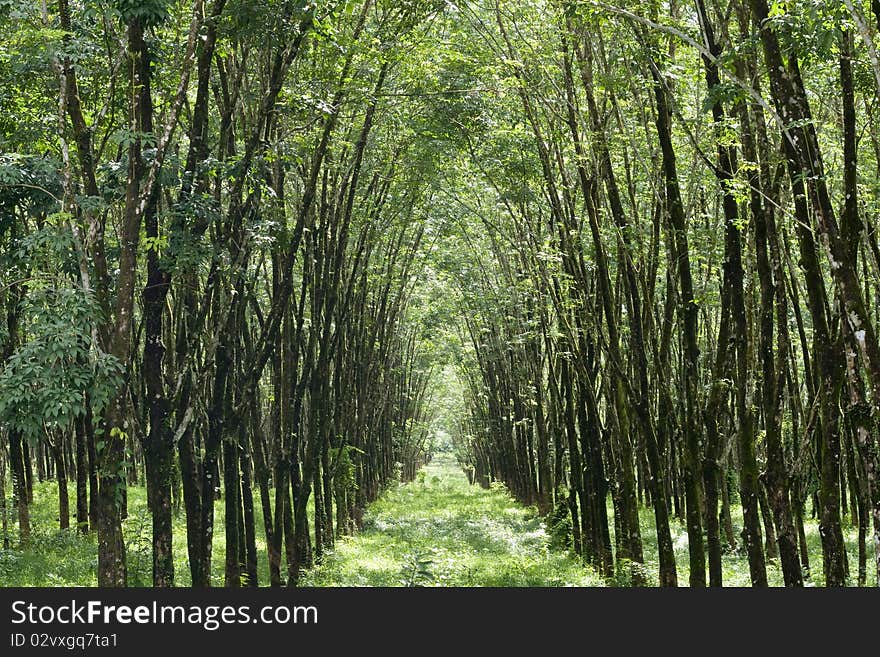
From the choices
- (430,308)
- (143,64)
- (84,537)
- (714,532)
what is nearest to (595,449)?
(714,532)

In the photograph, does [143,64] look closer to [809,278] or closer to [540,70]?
[540,70]

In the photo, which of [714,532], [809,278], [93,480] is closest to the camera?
[809,278]

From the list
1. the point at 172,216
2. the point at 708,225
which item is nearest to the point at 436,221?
the point at 708,225

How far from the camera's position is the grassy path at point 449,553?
1421 cm

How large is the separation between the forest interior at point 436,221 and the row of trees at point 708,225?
5cm

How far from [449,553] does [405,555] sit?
1018 mm

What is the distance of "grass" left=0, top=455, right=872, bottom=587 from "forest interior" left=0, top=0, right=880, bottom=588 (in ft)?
0.51

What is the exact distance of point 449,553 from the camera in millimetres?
17250

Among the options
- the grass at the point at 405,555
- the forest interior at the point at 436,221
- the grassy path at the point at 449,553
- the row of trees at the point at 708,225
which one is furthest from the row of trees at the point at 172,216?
the row of trees at the point at 708,225

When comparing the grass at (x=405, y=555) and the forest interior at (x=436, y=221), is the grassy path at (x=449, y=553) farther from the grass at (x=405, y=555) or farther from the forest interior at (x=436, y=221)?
the forest interior at (x=436, y=221)

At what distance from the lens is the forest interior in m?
7.61

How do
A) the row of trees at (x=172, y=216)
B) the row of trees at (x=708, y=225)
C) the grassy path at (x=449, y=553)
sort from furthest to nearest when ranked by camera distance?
the grassy path at (x=449, y=553), the row of trees at (x=172, y=216), the row of trees at (x=708, y=225)

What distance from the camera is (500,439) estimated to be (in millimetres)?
37438

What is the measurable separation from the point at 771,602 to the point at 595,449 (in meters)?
7.52
